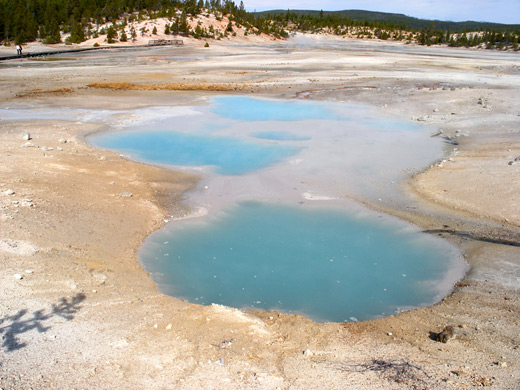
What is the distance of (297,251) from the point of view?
7.14 m

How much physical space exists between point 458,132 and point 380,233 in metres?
7.67

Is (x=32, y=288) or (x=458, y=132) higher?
(x=458, y=132)

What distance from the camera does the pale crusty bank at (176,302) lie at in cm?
424

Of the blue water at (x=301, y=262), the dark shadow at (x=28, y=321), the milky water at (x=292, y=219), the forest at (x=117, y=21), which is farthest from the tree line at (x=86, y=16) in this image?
the dark shadow at (x=28, y=321)

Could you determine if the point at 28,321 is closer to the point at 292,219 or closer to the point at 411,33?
the point at 292,219

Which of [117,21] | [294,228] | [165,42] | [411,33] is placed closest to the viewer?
[294,228]

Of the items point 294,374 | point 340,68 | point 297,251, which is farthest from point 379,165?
point 340,68

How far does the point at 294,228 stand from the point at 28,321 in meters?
4.33

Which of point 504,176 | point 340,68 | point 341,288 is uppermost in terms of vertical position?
point 340,68

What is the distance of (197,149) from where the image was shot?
1252 cm

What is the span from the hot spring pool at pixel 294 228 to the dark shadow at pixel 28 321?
1.26 meters

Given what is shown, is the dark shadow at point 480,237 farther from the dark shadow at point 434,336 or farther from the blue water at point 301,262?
the dark shadow at point 434,336

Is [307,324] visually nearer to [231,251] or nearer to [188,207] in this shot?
[231,251]

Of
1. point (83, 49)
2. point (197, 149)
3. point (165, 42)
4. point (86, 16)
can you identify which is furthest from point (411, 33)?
point (197, 149)
